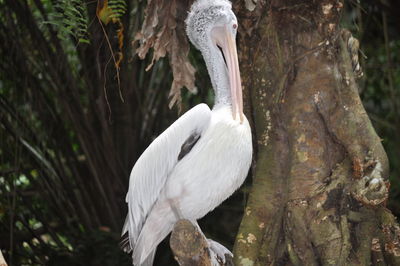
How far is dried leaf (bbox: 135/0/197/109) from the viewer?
146 inches

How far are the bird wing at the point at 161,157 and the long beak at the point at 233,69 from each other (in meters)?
0.17

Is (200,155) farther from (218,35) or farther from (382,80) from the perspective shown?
(382,80)

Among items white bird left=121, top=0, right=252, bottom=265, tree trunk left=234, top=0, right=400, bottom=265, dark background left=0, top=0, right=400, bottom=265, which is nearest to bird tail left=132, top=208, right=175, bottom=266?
white bird left=121, top=0, right=252, bottom=265

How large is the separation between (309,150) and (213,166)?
716 mm

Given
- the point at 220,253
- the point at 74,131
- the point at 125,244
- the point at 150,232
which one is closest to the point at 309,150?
the point at 220,253

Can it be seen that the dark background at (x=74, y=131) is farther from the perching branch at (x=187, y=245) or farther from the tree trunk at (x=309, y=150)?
the perching branch at (x=187, y=245)

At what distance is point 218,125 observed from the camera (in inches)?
135

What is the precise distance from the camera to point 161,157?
3535 mm

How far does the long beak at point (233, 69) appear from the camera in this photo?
11.3 feet

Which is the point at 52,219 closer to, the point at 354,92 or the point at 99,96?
the point at 99,96

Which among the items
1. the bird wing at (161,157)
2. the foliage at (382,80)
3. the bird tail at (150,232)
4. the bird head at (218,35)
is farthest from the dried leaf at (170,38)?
the foliage at (382,80)

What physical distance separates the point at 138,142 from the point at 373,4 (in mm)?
2616

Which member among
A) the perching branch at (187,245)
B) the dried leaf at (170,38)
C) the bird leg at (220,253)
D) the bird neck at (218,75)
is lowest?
the bird leg at (220,253)

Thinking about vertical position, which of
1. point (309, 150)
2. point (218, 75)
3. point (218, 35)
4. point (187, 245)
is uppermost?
point (218, 35)
